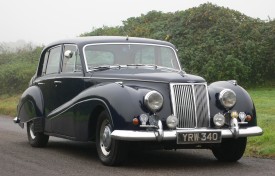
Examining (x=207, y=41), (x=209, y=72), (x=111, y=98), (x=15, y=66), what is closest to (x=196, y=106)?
(x=111, y=98)

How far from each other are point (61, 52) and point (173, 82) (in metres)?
3.06

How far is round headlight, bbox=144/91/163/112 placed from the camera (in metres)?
7.87

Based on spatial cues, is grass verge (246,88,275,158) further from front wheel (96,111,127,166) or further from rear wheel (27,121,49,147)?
rear wheel (27,121,49,147)

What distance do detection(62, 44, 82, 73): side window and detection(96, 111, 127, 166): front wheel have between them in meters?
1.47

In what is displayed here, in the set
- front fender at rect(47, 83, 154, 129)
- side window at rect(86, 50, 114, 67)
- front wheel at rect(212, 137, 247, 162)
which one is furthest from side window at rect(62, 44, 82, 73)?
front wheel at rect(212, 137, 247, 162)

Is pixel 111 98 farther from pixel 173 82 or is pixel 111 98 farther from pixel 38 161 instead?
pixel 38 161

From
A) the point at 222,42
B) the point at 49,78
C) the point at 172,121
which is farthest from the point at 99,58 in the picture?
the point at 222,42

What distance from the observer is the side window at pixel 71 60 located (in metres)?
9.70

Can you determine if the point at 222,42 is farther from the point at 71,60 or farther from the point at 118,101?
the point at 118,101

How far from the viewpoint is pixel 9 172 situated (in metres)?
7.70

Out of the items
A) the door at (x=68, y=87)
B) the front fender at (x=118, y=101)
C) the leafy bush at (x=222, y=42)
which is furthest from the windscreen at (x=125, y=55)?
the leafy bush at (x=222, y=42)

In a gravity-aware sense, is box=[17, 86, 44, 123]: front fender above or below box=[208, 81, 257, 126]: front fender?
below

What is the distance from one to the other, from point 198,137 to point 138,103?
0.89m

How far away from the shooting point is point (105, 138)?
8.25 metres
